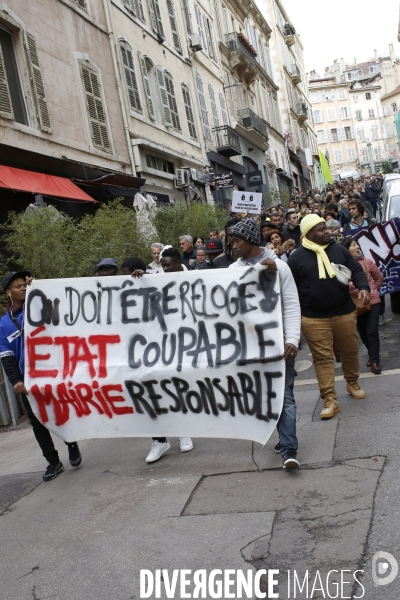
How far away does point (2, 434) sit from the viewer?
8.31m

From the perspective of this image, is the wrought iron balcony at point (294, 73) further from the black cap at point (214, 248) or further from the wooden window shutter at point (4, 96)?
the black cap at point (214, 248)

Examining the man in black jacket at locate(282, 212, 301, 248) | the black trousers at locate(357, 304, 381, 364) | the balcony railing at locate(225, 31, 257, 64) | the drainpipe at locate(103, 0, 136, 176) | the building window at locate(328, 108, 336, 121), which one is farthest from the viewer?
the building window at locate(328, 108, 336, 121)

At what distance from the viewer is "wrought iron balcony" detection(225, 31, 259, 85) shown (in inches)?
1356

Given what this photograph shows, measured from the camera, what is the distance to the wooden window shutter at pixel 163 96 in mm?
22156

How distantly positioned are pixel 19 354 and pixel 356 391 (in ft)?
10.2

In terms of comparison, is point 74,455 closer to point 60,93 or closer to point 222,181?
point 60,93

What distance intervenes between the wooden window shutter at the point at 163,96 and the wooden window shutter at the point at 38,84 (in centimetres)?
776

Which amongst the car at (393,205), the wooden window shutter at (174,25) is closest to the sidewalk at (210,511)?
the car at (393,205)

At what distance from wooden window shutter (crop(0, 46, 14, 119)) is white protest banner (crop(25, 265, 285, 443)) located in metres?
8.06

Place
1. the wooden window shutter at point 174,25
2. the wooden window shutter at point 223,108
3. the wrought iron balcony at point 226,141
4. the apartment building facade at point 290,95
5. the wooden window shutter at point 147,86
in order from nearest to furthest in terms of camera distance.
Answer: the wooden window shutter at point 147,86 → the wooden window shutter at point 174,25 → the wrought iron balcony at point 226,141 → the wooden window shutter at point 223,108 → the apartment building facade at point 290,95

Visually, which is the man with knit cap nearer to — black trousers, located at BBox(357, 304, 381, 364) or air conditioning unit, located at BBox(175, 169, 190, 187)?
black trousers, located at BBox(357, 304, 381, 364)

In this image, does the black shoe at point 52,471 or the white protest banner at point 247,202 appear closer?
the black shoe at point 52,471

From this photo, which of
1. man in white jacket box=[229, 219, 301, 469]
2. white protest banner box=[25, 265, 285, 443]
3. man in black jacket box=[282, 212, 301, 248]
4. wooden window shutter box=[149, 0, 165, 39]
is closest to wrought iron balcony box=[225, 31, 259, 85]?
wooden window shutter box=[149, 0, 165, 39]

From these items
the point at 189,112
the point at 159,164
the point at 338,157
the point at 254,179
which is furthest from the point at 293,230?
the point at 338,157
